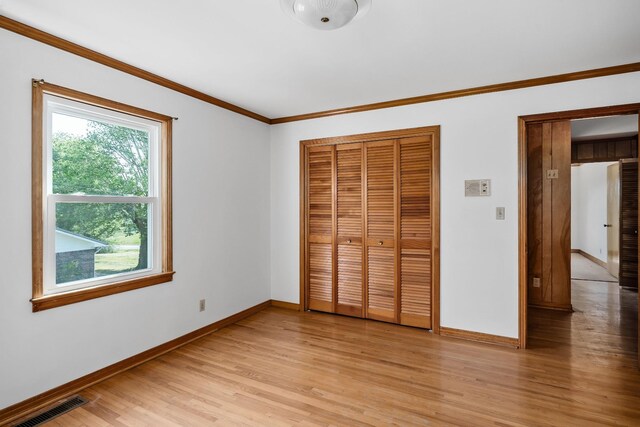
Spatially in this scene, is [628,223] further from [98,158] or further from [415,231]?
[98,158]

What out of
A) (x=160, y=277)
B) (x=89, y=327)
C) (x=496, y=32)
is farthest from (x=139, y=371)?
(x=496, y=32)

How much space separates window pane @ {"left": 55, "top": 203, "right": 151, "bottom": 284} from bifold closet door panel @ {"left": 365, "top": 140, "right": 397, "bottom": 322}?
2340 millimetres

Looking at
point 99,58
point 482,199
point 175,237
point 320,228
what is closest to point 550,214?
point 482,199

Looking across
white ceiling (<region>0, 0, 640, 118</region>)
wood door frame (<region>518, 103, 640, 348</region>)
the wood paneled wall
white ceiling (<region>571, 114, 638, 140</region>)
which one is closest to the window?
white ceiling (<region>0, 0, 640, 118</region>)

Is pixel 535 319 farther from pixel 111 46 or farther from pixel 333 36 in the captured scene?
pixel 111 46

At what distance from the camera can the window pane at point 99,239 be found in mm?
2467

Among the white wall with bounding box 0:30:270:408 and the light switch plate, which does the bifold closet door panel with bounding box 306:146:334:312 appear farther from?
the light switch plate

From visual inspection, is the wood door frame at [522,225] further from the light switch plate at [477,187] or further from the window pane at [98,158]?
the window pane at [98,158]

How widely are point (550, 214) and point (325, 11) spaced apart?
4.20 m

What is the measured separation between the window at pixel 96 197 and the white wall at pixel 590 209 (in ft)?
28.4

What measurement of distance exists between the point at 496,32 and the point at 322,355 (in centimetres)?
286

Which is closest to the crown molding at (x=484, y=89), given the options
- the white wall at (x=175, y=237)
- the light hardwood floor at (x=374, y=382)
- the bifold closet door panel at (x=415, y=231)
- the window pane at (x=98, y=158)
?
the bifold closet door panel at (x=415, y=231)

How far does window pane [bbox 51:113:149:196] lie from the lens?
2457mm

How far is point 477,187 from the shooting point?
3.36 m
